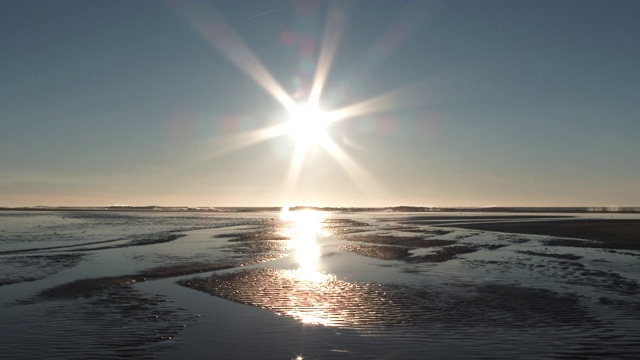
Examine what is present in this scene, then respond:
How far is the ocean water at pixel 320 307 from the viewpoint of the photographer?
1205cm

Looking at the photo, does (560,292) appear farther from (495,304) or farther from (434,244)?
(434,244)

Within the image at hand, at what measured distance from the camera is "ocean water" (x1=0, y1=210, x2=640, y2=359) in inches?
474

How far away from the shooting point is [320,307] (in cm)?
1677

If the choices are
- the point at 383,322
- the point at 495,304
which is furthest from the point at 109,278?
the point at 495,304

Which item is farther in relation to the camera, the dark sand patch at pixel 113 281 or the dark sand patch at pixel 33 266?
the dark sand patch at pixel 33 266

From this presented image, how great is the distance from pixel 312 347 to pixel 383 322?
3316 mm

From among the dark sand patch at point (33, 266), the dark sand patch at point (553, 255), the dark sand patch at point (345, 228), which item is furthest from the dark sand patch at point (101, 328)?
the dark sand patch at point (345, 228)

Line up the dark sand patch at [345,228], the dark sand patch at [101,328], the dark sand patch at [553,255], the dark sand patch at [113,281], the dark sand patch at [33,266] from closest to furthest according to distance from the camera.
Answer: the dark sand patch at [101,328] → the dark sand patch at [113,281] → the dark sand patch at [33,266] → the dark sand patch at [553,255] → the dark sand patch at [345,228]

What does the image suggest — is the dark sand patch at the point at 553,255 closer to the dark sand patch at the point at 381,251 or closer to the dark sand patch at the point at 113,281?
the dark sand patch at the point at 381,251

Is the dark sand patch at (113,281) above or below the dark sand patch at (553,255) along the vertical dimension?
below

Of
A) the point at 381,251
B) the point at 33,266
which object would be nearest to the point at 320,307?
the point at 33,266

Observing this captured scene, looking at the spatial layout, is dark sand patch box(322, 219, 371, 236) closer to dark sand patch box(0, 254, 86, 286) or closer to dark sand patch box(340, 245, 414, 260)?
dark sand patch box(340, 245, 414, 260)

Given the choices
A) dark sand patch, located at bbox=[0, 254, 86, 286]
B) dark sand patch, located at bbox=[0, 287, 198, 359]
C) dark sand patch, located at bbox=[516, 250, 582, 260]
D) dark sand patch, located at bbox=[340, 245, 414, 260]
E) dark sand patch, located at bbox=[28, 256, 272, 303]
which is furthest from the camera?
dark sand patch, located at bbox=[340, 245, 414, 260]

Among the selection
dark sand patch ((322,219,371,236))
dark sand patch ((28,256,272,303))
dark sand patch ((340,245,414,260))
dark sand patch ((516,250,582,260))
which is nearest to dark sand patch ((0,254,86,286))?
dark sand patch ((28,256,272,303))
